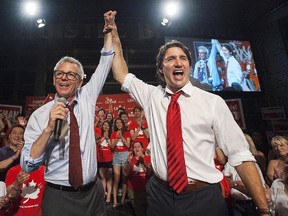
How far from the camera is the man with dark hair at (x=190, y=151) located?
1.36m

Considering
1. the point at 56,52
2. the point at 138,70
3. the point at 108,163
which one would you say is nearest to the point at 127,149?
the point at 108,163

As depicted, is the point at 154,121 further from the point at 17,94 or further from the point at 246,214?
the point at 17,94

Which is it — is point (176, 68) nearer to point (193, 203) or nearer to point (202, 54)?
point (193, 203)

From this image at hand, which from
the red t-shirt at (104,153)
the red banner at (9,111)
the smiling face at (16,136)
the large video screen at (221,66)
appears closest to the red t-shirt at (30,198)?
the smiling face at (16,136)

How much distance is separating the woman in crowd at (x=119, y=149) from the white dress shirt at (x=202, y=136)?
11.5 feet

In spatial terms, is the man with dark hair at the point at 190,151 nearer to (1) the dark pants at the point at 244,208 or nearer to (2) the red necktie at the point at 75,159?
(2) the red necktie at the point at 75,159

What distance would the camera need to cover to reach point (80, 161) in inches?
62.1

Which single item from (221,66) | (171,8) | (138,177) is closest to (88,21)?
(171,8)

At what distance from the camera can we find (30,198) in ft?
7.51

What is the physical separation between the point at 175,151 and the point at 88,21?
8693 millimetres

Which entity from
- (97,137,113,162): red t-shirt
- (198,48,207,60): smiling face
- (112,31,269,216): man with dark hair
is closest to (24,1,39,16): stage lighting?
(97,137,113,162): red t-shirt

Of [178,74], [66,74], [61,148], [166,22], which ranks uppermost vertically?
[166,22]

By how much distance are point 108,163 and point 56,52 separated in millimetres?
5906

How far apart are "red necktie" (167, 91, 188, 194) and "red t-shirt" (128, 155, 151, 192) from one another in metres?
2.64
